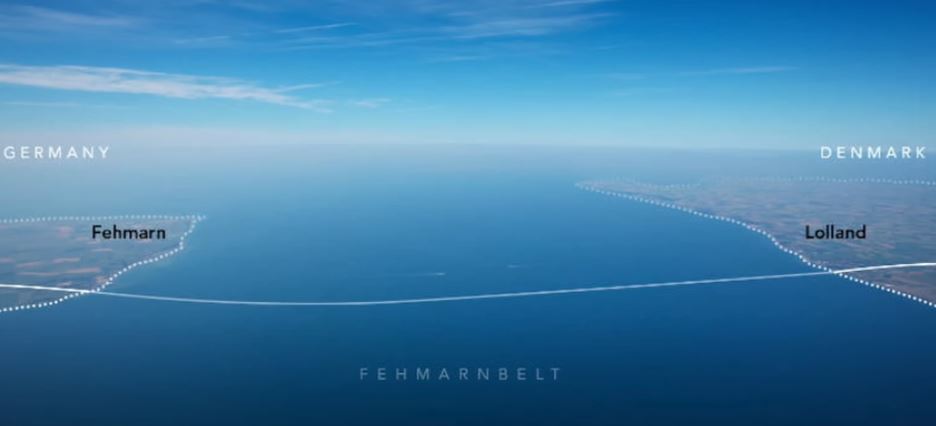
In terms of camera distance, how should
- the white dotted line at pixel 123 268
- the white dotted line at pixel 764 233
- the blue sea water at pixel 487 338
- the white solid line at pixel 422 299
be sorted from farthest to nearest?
the white dotted line at pixel 764 233
the white solid line at pixel 422 299
the white dotted line at pixel 123 268
the blue sea water at pixel 487 338

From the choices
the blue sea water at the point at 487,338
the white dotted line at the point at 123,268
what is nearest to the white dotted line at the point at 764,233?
the blue sea water at the point at 487,338

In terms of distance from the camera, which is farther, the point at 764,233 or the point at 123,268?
the point at 764,233

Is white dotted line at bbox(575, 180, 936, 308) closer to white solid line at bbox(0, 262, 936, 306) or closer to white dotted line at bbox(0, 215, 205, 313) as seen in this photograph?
white solid line at bbox(0, 262, 936, 306)

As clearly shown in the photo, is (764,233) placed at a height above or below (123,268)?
above

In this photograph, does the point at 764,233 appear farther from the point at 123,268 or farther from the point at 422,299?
the point at 123,268

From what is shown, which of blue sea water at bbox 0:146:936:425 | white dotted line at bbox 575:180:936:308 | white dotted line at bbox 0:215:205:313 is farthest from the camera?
white dotted line at bbox 575:180:936:308

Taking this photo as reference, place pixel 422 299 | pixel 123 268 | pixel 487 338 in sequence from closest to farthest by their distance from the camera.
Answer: pixel 487 338 < pixel 422 299 < pixel 123 268

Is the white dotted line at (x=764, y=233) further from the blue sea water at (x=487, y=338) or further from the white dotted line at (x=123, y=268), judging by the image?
the white dotted line at (x=123, y=268)

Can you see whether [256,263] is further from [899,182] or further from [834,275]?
[899,182]

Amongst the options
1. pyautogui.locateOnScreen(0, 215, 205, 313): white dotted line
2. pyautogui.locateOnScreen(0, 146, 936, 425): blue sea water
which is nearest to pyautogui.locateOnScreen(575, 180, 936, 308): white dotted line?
pyautogui.locateOnScreen(0, 146, 936, 425): blue sea water

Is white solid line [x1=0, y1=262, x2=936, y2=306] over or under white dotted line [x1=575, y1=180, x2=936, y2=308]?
under

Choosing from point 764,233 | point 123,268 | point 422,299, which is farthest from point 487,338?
point 764,233

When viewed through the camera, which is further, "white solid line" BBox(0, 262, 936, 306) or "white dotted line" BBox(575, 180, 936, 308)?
"white dotted line" BBox(575, 180, 936, 308)
